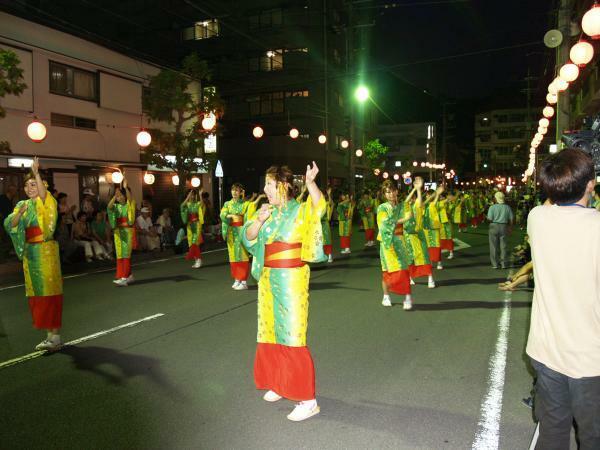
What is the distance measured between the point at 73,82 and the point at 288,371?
60.8 feet

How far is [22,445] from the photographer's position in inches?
149

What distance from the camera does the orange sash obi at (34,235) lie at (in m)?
6.13

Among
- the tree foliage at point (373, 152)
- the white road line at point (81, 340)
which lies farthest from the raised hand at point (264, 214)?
the tree foliage at point (373, 152)

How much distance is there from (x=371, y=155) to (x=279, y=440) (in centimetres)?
3835

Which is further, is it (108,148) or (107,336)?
(108,148)

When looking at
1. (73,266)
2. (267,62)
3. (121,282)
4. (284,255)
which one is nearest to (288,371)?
(284,255)

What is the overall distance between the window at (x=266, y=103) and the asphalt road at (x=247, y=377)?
27.5 m

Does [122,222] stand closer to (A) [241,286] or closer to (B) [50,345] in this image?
(A) [241,286]

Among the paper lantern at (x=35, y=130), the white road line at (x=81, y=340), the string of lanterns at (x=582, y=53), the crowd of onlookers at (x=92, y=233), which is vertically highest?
the string of lanterns at (x=582, y=53)

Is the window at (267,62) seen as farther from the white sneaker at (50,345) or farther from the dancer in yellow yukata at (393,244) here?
the white sneaker at (50,345)

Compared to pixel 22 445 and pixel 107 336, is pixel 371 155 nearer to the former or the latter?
pixel 107 336

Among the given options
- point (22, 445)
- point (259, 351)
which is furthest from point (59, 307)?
point (259, 351)

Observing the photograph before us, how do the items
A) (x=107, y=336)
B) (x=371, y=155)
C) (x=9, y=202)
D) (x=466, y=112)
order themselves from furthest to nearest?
(x=466, y=112) → (x=371, y=155) → (x=9, y=202) → (x=107, y=336)

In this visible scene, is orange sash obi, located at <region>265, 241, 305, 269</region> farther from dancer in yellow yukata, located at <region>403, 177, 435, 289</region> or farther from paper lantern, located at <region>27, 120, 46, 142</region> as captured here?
paper lantern, located at <region>27, 120, 46, 142</region>
